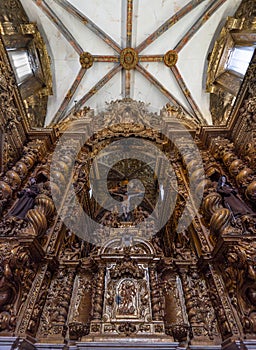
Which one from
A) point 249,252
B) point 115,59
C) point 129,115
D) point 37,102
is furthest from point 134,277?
point 115,59

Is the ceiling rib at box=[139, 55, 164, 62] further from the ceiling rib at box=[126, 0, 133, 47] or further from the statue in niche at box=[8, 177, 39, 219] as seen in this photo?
the statue in niche at box=[8, 177, 39, 219]

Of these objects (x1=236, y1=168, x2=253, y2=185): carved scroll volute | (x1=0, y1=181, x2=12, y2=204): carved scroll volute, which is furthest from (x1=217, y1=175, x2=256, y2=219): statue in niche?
(x1=0, y1=181, x2=12, y2=204): carved scroll volute

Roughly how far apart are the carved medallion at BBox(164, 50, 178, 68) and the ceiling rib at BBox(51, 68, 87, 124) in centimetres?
397

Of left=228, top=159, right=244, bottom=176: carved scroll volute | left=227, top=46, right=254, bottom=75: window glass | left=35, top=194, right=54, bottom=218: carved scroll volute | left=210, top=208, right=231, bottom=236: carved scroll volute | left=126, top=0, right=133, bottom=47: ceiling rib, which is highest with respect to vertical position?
left=126, top=0, right=133, bottom=47: ceiling rib

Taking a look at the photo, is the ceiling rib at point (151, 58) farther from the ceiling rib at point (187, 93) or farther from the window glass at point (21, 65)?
the window glass at point (21, 65)

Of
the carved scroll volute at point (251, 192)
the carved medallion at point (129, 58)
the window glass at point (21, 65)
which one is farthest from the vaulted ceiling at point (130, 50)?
the carved scroll volute at point (251, 192)

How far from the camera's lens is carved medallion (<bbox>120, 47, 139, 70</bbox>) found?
484 inches

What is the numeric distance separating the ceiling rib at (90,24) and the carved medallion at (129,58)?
31cm

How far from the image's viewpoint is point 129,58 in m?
12.5

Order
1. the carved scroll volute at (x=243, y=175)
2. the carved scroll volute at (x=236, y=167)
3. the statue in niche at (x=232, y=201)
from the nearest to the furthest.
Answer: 1. the statue in niche at (x=232, y=201)
2. the carved scroll volute at (x=243, y=175)
3. the carved scroll volute at (x=236, y=167)

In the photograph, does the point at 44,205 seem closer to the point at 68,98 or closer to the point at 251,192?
the point at 251,192

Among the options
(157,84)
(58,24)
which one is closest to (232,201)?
(157,84)

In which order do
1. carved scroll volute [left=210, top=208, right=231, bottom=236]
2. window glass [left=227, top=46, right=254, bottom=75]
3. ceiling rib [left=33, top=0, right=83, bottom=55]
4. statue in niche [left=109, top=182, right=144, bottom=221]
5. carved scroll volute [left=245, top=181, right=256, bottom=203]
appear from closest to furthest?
carved scroll volute [left=210, top=208, right=231, bottom=236] < carved scroll volute [left=245, top=181, right=256, bottom=203] < statue in niche [left=109, top=182, right=144, bottom=221] < window glass [left=227, top=46, right=254, bottom=75] < ceiling rib [left=33, top=0, right=83, bottom=55]

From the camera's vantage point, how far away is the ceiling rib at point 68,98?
11.8m
